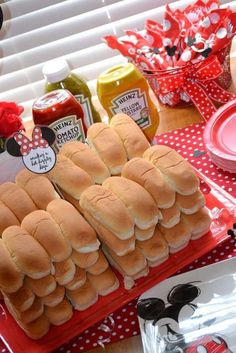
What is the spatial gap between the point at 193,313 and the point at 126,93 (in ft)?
1.68

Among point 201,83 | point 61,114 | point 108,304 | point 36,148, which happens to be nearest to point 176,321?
point 108,304

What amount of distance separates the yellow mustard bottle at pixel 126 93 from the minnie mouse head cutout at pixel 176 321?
436 millimetres

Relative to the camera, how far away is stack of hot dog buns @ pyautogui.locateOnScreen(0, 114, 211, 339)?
3.26 ft

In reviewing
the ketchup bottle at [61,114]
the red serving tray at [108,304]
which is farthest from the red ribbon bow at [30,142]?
the red serving tray at [108,304]

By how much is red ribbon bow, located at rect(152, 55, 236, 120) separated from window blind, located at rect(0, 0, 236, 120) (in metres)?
0.34

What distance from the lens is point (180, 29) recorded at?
1.41 metres

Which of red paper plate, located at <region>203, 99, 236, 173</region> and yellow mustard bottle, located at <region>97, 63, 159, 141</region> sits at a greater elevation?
yellow mustard bottle, located at <region>97, 63, 159, 141</region>

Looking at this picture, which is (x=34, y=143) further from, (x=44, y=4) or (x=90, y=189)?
Result: (x=44, y=4)

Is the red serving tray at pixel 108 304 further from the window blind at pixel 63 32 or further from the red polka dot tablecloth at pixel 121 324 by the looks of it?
the window blind at pixel 63 32

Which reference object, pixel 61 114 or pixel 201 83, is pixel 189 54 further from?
pixel 61 114

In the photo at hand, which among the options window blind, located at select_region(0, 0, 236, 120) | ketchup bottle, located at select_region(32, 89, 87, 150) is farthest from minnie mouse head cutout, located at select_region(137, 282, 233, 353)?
window blind, located at select_region(0, 0, 236, 120)

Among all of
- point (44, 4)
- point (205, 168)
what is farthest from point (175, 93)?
point (44, 4)

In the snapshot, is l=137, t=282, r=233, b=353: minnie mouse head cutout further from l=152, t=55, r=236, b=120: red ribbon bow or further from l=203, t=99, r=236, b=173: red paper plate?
l=152, t=55, r=236, b=120: red ribbon bow

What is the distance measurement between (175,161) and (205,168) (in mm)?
222
